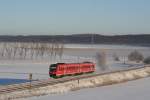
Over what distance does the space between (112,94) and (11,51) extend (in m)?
89.4

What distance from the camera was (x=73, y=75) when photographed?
55.6m

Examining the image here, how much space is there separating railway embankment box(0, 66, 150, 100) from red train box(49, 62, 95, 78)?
2776 mm

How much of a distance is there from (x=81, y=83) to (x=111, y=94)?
4910 mm

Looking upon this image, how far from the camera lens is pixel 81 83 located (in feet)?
166

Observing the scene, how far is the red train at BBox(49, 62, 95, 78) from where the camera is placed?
50688 mm

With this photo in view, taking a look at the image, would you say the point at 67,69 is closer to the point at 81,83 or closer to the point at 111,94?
the point at 81,83

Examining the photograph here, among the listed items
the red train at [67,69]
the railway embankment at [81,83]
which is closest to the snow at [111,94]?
the railway embankment at [81,83]

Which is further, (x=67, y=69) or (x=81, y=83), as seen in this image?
(x=67, y=69)

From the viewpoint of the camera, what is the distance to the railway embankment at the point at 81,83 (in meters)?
37.3

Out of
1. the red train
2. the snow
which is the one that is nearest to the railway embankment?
the snow

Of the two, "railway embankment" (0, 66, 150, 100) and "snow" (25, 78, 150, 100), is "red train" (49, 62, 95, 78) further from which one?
"snow" (25, 78, 150, 100)

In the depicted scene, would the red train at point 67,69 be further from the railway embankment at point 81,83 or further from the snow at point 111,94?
the snow at point 111,94

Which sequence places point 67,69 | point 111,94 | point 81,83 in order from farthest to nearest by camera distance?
point 67,69, point 81,83, point 111,94

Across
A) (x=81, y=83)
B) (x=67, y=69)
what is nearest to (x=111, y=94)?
(x=81, y=83)
